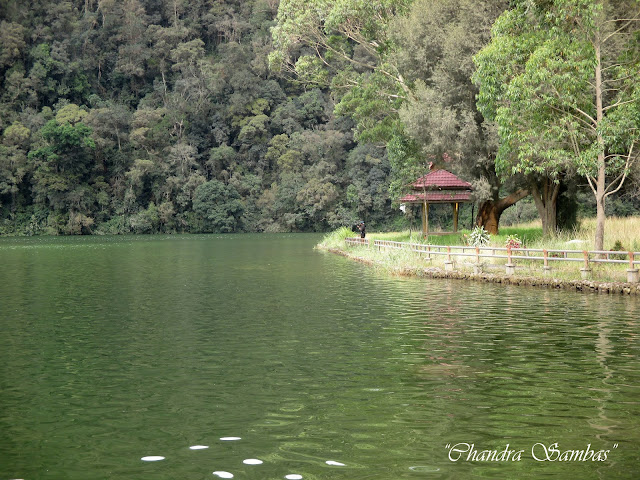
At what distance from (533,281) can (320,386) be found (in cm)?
1942

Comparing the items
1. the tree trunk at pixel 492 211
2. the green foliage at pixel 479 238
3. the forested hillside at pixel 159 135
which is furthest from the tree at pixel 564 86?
the forested hillside at pixel 159 135

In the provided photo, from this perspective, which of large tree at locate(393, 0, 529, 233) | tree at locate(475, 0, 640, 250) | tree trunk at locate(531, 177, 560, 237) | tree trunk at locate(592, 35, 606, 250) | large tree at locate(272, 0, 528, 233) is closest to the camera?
tree at locate(475, 0, 640, 250)

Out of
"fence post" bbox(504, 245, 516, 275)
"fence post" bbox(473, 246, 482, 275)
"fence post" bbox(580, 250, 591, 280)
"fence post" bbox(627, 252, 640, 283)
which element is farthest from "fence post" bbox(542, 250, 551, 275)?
"fence post" bbox(627, 252, 640, 283)

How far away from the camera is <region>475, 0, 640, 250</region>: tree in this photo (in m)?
30.1

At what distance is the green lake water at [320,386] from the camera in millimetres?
9164

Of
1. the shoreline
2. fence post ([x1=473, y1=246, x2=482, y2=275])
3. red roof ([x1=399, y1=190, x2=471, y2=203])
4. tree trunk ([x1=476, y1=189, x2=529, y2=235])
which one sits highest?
red roof ([x1=399, y1=190, x2=471, y2=203])

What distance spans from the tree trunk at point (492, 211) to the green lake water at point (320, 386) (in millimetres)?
22094

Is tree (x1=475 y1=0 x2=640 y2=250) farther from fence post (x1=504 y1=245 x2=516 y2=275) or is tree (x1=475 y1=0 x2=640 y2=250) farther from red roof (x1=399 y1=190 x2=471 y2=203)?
red roof (x1=399 y1=190 x2=471 y2=203)

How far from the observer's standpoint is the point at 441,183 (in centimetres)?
5022

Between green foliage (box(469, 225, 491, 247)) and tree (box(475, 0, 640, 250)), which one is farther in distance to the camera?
green foliage (box(469, 225, 491, 247))

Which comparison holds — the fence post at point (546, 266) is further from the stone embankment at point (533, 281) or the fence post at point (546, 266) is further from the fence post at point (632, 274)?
the fence post at point (632, 274)

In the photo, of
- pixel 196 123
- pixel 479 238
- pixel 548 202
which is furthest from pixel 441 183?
pixel 196 123

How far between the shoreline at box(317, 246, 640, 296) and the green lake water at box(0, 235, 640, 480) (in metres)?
1.36

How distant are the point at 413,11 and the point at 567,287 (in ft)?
91.4
